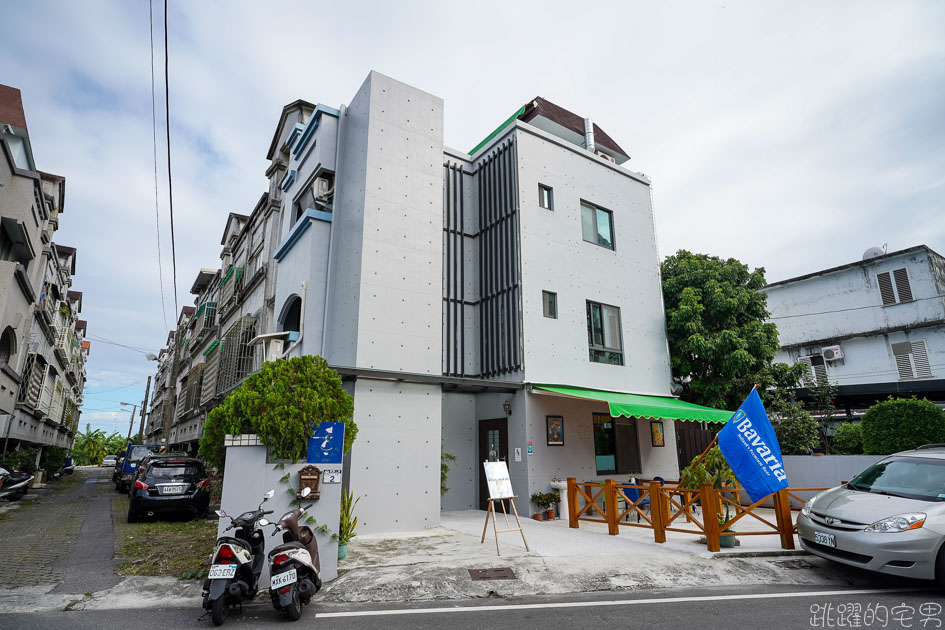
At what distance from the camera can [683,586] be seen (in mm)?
6582

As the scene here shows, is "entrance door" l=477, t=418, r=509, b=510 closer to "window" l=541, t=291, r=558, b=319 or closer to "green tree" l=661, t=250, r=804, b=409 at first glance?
"window" l=541, t=291, r=558, b=319

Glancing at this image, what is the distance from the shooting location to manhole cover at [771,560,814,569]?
24.0 feet

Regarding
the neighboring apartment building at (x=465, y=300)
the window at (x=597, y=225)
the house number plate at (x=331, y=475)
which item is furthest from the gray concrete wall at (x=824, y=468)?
the house number plate at (x=331, y=475)

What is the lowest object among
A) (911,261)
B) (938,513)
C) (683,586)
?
(683,586)

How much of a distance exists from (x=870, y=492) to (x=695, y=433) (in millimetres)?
10110

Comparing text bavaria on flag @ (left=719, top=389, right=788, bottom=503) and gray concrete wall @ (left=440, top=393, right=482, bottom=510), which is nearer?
text bavaria on flag @ (left=719, top=389, right=788, bottom=503)

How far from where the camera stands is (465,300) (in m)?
15.0

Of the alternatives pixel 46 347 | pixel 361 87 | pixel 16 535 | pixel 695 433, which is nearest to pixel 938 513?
pixel 695 433

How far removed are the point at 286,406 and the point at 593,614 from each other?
464cm

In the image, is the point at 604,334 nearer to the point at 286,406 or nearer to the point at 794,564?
the point at 794,564

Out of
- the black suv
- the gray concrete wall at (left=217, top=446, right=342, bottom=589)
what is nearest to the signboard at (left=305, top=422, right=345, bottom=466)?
the gray concrete wall at (left=217, top=446, right=342, bottom=589)

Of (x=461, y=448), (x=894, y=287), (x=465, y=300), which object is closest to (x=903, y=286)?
(x=894, y=287)

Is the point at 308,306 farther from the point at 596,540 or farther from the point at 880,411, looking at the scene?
the point at 880,411

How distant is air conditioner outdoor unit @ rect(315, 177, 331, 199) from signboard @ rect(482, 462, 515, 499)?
926 centimetres
